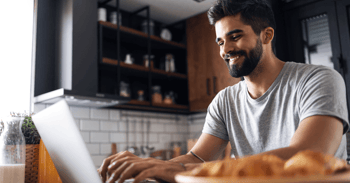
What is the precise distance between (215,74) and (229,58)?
6.42ft

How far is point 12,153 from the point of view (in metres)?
0.91

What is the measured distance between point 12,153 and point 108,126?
2039 mm

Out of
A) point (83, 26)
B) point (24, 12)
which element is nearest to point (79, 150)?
point (83, 26)

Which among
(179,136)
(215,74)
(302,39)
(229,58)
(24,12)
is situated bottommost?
(179,136)

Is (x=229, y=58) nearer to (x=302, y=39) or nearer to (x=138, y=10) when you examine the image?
(x=302, y=39)

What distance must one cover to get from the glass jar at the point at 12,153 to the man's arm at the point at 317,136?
0.76 meters

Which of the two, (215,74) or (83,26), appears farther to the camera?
(215,74)

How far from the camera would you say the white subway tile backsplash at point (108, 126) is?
289 cm

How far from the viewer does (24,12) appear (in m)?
2.57

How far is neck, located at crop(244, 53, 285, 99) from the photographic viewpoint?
48.7 inches

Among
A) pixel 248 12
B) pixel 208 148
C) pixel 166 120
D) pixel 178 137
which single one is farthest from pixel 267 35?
pixel 178 137

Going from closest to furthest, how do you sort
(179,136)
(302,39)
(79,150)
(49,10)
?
(79,150) → (49,10) → (302,39) → (179,136)

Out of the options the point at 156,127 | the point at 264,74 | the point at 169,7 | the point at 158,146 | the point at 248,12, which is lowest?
the point at 158,146

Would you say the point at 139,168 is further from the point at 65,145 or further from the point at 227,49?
the point at 227,49
